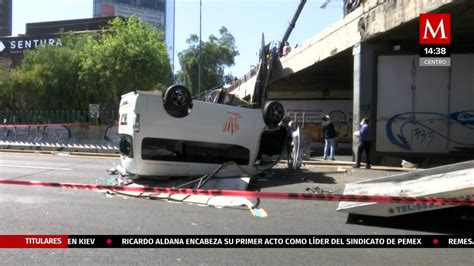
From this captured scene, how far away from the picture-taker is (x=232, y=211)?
8.12 m

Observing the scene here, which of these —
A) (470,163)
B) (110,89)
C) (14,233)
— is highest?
(110,89)

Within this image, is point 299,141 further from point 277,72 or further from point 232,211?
point 277,72

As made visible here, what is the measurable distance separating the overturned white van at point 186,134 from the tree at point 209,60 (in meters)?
51.5

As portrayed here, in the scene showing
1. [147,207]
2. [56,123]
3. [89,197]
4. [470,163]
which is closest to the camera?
[470,163]

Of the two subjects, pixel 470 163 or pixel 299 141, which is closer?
pixel 470 163

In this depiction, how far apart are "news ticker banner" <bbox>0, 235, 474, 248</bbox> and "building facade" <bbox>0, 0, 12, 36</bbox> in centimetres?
12761

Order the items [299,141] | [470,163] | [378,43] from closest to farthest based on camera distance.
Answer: [470,163], [299,141], [378,43]

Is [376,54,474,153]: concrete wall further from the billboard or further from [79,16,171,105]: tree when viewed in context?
the billboard

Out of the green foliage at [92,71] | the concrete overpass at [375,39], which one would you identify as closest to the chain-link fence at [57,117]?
the green foliage at [92,71]

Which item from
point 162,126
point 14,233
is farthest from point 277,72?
point 14,233

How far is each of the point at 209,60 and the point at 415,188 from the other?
59.9m

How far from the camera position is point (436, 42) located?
1691 cm

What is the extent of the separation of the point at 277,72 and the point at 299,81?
78.7 inches

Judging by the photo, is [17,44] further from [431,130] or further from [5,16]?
[431,130]
